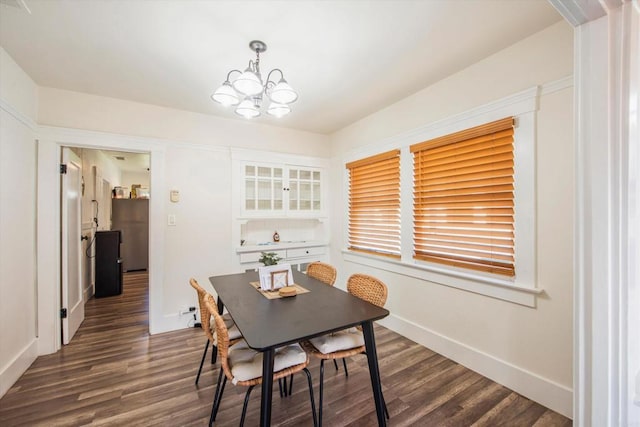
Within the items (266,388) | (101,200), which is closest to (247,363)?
(266,388)

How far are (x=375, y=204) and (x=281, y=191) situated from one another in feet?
4.50

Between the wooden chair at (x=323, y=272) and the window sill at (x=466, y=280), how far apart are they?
83 cm

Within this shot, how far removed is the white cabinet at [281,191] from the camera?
12.0 feet

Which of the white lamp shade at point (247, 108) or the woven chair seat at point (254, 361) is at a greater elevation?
the white lamp shade at point (247, 108)

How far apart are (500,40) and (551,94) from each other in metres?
0.54

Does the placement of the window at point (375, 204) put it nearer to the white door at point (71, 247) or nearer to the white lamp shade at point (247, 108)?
the white lamp shade at point (247, 108)

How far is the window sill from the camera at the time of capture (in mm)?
1984

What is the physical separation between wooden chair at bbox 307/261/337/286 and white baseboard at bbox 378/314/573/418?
1.04m

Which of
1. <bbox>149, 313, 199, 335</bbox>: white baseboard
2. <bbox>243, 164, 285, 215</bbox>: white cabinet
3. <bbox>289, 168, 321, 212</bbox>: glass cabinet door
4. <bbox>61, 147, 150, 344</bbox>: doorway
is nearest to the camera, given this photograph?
<bbox>149, 313, 199, 335</bbox>: white baseboard

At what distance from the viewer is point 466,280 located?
2.34 metres

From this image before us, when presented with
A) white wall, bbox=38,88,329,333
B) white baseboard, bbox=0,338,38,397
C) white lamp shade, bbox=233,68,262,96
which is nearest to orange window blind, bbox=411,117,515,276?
white lamp shade, bbox=233,68,262,96

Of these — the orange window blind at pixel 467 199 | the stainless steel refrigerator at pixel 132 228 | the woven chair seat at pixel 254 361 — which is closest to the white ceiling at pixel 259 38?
the orange window blind at pixel 467 199

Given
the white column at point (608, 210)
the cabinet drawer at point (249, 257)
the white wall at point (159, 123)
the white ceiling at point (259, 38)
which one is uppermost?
the white ceiling at point (259, 38)

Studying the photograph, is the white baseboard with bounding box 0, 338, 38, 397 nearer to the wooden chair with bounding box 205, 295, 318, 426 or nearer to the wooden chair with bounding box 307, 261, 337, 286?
the wooden chair with bounding box 205, 295, 318, 426
